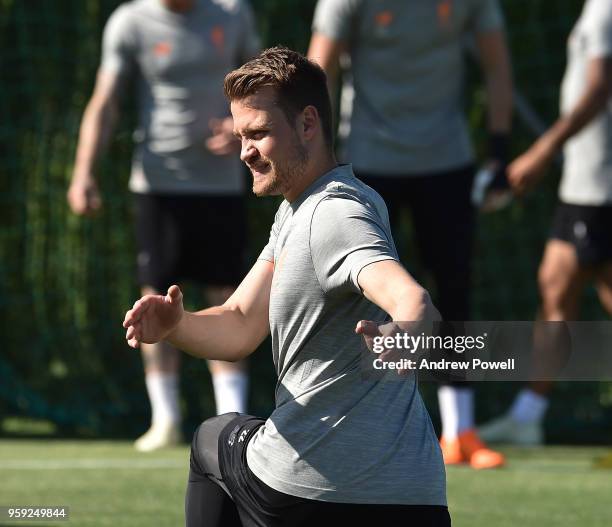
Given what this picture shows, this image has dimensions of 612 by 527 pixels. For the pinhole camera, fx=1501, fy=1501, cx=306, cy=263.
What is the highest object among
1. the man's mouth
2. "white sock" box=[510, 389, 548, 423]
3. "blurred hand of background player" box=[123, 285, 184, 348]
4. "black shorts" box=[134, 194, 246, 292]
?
the man's mouth

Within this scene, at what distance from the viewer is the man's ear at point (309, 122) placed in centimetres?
289

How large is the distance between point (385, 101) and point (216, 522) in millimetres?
3242

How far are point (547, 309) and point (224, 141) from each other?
62.3 inches

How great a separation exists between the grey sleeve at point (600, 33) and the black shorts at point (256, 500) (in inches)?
131

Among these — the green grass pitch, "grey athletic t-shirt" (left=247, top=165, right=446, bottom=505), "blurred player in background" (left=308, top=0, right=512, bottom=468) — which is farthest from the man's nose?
"blurred player in background" (left=308, top=0, right=512, bottom=468)

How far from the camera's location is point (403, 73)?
6.03 m

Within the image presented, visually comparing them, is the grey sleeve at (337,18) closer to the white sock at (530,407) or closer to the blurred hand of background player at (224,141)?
the blurred hand of background player at (224,141)

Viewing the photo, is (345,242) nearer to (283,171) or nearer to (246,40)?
(283,171)

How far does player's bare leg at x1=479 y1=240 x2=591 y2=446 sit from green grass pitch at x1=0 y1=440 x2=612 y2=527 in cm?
16

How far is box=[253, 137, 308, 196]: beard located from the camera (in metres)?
2.90

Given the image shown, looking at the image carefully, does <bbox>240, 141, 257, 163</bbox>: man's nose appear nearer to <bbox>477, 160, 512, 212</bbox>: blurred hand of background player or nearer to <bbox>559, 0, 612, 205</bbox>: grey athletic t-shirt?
<bbox>477, 160, 512, 212</bbox>: blurred hand of background player

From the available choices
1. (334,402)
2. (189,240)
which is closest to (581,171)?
(189,240)

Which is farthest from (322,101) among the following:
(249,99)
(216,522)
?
(216,522)


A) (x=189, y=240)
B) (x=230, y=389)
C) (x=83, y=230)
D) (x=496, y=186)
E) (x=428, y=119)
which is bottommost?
(x=230, y=389)
